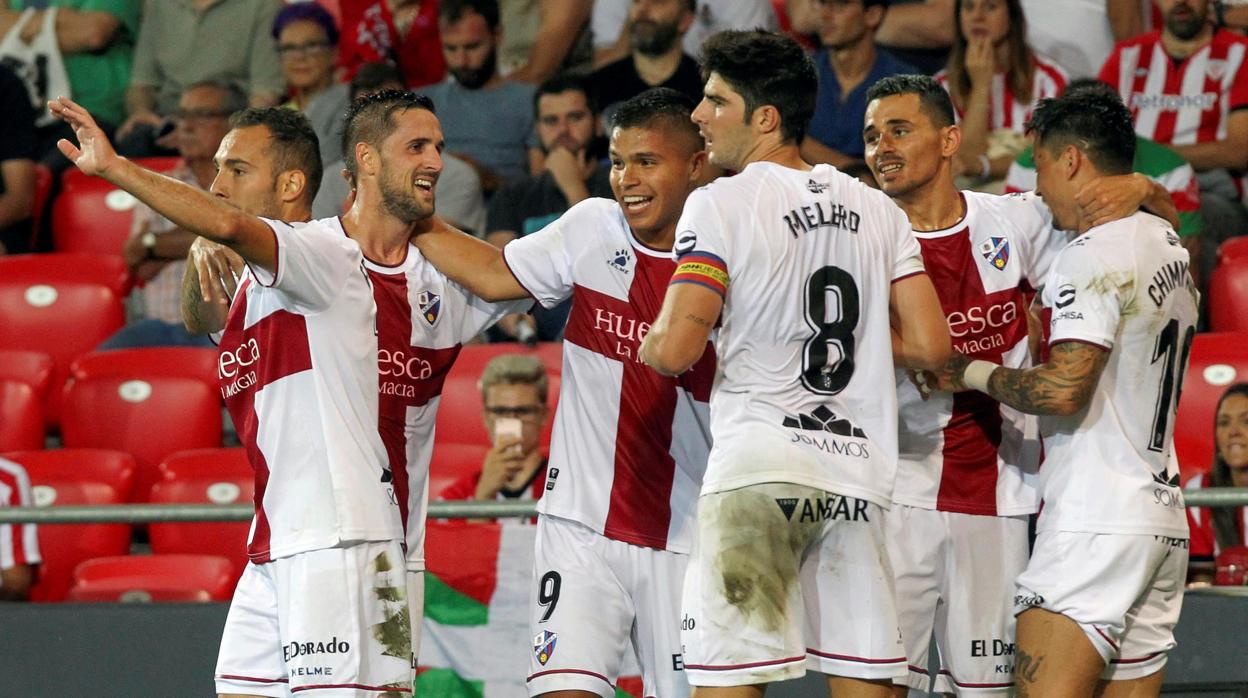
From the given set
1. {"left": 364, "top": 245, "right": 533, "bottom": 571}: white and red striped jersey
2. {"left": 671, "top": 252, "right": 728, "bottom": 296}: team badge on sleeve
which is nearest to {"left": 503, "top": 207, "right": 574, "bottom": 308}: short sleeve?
{"left": 364, "top": 245, "right": 533, "bottom": 571}: white and red striped jersey

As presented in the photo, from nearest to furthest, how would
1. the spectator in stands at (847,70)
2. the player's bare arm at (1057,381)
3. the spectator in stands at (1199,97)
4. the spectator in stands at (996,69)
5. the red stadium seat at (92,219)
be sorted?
the player's bare arm at (1057,381) → the spectator in stands at (1199,97) → the spectator in stands at (996,69) → the spectator in stands at (847,70) → the red stadium seat at (92,219)

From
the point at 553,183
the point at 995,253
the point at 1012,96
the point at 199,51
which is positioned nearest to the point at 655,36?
the point at 553,183

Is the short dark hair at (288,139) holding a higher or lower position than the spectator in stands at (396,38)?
lower

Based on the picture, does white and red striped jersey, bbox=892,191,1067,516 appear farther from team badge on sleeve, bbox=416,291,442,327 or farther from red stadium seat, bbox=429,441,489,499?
red stadium seat, bbox=429,441,489,499

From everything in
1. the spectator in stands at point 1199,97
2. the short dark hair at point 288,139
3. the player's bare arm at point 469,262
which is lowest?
the player's bare arm at point 469,262

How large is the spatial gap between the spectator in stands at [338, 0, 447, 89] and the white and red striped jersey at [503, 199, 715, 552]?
5530 mm

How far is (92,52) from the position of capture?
10766 millimetres

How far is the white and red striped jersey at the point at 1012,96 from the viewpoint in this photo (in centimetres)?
891

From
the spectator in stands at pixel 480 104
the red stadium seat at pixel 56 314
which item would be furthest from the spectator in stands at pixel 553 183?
the red stadium seat at pixel 56 314

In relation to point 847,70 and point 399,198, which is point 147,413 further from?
point 847,70

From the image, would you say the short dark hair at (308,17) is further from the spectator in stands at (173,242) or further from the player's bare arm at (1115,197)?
the player's bare arm at (1115,197)

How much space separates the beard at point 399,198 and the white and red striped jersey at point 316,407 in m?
0.29

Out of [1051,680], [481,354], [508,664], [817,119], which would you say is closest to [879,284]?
[1051,680]

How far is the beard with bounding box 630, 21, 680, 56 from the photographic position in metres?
9.39
